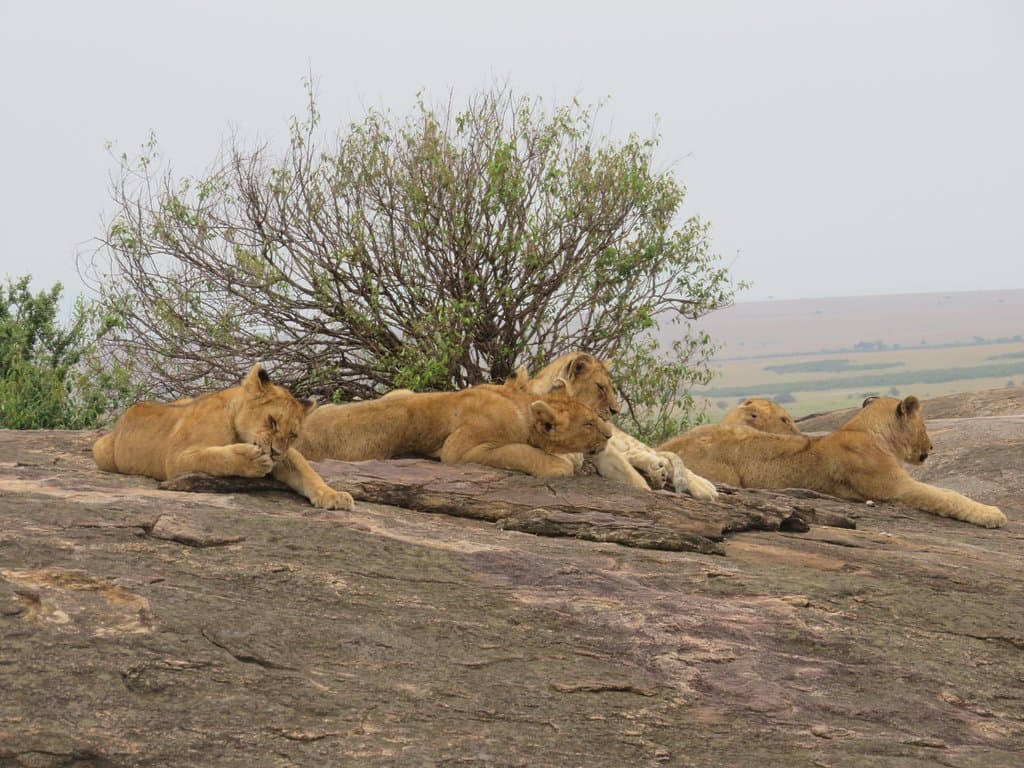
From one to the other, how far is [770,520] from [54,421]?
1385 centimetres

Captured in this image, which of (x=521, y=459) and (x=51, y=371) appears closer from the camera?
(x=521, y=459)

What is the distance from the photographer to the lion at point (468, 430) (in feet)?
32.8

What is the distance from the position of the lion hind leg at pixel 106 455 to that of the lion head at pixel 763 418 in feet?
22.1

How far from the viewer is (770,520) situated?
9695 millimetres

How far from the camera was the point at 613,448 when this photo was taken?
10.3 metres

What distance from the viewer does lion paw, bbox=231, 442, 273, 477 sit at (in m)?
8.41

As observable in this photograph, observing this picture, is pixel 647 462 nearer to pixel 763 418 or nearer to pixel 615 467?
pixel 615 467

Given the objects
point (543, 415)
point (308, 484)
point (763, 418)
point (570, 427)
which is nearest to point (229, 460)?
point (308, 484)

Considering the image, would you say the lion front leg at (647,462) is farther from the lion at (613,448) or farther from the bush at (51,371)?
the bush at (51,371)

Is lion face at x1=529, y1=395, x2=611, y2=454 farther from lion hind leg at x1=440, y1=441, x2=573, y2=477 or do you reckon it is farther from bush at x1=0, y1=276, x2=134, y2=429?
bush at x1=0, y1=276, x2=134, y2=429

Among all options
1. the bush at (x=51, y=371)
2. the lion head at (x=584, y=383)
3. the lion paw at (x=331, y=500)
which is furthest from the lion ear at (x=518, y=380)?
the bush at (x=51, y=371)

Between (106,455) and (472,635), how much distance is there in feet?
13.0

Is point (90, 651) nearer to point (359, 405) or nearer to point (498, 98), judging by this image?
point (359, 405)

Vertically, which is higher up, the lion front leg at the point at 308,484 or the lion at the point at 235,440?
the lion at the point at 235,440
